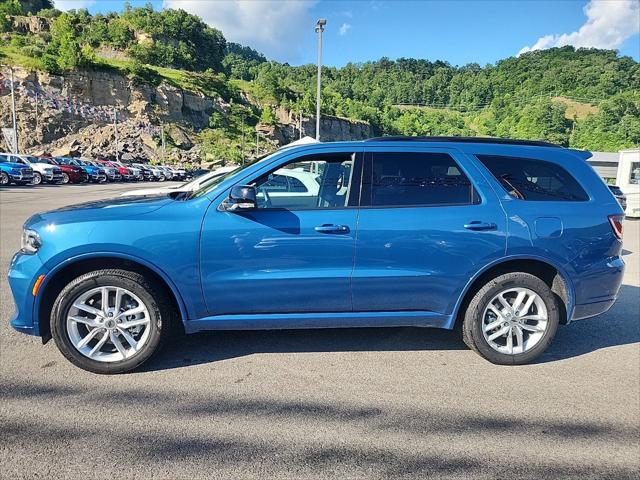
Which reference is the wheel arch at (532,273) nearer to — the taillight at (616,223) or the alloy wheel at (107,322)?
the taillight at (616,223)

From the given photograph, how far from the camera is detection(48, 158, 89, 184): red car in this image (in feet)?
95.6

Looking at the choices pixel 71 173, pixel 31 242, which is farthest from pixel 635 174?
pixel 71 173

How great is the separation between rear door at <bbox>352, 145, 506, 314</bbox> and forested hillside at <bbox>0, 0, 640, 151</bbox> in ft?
248

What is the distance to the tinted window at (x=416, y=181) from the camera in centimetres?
352

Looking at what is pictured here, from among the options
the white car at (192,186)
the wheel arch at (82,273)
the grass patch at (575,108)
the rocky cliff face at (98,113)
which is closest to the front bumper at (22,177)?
the white car at (192,186)

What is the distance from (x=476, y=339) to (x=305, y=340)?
58.0 inches

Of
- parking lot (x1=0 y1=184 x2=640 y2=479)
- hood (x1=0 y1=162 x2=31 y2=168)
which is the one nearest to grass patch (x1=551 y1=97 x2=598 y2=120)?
hood (x1=0 y1=162 x2=31 y2=168)

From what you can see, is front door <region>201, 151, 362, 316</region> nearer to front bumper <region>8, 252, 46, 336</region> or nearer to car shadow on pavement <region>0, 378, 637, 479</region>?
car shadow on pavement <region>0, 378, 637, 479</region>

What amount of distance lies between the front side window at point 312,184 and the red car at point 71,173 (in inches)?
1172

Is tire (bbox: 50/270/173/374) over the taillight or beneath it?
beneath

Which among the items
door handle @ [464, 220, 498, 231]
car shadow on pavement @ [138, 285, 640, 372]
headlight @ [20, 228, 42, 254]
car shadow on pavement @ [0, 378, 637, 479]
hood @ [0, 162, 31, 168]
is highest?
hood @ [0, 162, 31, 168]

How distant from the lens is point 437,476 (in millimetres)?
2330

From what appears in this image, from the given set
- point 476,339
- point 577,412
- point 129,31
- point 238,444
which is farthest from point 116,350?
point 129,31

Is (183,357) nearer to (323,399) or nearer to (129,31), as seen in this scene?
(323,399)
